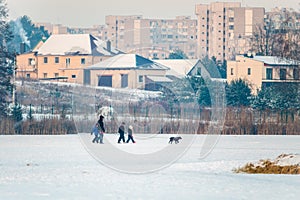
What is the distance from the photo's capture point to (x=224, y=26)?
474 feet

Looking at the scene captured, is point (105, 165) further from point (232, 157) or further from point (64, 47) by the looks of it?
point (64, 47)

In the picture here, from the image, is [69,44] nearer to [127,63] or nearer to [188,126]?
[127,63]

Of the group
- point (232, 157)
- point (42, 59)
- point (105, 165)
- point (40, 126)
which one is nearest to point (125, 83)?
point (40, 126)

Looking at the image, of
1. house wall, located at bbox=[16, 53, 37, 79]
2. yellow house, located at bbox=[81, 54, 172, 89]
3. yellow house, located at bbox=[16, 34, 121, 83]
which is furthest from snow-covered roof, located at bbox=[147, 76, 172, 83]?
house wall, located at bbox=[16, 53, 37, 79]

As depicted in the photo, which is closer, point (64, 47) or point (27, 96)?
point (27, 96)

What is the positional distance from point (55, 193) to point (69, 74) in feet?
222

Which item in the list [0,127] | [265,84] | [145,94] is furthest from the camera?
[265,84]

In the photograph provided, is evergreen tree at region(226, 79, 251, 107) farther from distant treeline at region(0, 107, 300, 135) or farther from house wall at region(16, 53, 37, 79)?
house wall at region(16, 53, 37, 79)

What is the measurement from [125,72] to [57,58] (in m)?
43.0

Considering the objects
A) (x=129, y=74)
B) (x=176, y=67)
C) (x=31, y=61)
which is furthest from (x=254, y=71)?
(x=129, y=74)

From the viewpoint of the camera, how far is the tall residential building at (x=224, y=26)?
449 feet

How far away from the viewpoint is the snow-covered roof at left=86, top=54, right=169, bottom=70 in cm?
4157

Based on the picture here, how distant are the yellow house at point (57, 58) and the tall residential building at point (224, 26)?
4500 centimetres

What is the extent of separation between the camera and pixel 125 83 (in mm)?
49250
